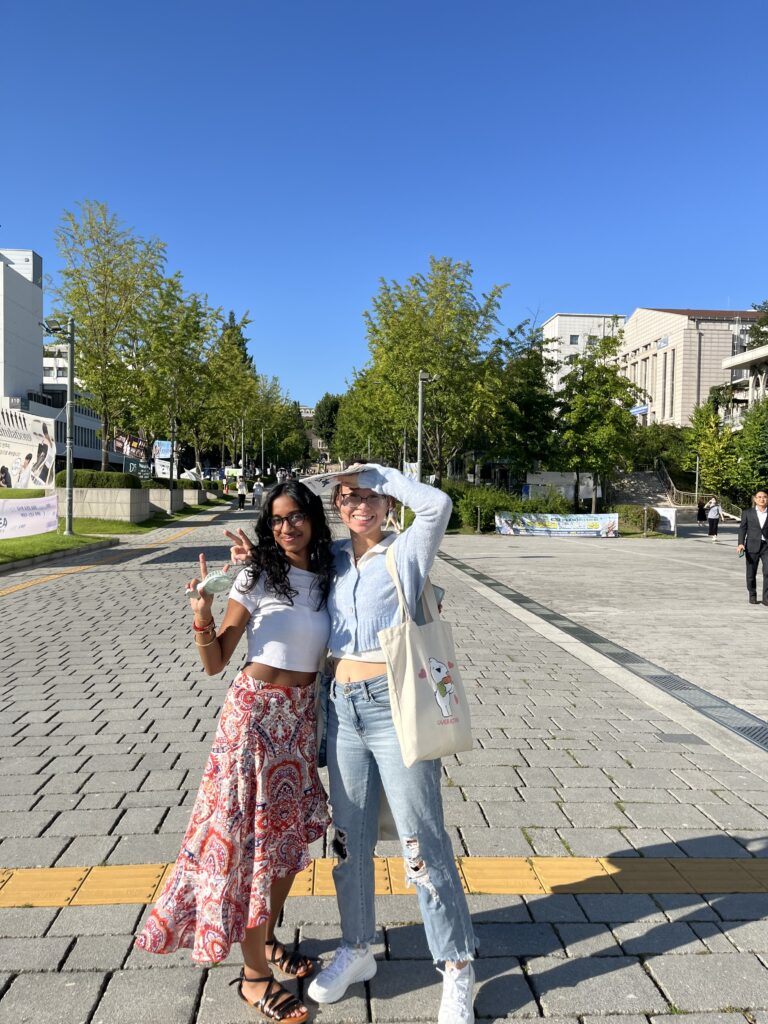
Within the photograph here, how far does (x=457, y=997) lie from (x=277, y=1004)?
529 mm

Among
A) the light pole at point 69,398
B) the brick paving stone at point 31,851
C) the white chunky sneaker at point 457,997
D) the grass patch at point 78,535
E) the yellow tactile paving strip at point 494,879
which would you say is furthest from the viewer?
the light pole at point 69,398

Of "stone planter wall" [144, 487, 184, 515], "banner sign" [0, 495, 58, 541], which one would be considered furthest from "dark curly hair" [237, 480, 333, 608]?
"stone planter wall" [144, 487, 184, 515]

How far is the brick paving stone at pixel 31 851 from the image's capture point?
11.1 ft

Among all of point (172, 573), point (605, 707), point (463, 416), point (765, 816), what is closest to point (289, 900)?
point (765, 816)

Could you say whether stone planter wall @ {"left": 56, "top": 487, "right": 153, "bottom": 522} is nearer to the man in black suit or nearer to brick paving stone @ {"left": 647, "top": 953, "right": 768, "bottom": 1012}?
the man in black suit

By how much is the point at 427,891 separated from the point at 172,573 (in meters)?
13.0

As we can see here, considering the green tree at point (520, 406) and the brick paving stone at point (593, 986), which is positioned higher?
the green tree at point (520, 406)

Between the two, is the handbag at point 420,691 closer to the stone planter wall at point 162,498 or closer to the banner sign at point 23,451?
the banner sign at point 23,451

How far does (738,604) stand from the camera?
39.5 feet

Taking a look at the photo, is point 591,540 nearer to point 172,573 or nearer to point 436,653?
point 172,573

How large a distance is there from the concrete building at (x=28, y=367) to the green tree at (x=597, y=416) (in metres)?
40.7

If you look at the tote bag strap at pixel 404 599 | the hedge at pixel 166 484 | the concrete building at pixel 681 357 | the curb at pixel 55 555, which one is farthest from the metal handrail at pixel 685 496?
the tote bag strap at pixel 404 599

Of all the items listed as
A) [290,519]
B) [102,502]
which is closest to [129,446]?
[102,502]

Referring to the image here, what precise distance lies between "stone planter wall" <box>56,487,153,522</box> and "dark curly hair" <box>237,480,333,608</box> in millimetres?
25984
